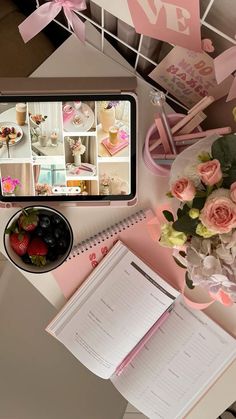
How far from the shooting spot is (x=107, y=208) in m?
1.03

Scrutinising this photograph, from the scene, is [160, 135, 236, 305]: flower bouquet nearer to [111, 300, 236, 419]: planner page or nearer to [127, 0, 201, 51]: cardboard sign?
[127, 0, 201, 51]: cardboard sign

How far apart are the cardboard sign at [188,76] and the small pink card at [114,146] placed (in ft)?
0.39

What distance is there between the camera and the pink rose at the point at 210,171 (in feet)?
2.28

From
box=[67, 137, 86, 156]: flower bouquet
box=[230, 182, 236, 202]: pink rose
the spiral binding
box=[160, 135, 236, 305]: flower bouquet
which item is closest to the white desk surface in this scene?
the spiral binding

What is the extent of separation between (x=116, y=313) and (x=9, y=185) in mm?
312

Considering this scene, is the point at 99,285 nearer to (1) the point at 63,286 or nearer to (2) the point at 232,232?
(1) the point at 63,286

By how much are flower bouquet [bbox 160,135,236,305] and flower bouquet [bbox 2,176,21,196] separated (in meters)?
0.32

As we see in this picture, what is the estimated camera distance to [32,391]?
50.8 inches

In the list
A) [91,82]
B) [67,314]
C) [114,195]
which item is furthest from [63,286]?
[91,82]

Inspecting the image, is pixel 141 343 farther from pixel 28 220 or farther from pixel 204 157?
pixel 204 157

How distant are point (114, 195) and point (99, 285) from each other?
18cm

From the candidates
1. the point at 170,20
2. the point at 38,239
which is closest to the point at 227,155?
the point at 170,20

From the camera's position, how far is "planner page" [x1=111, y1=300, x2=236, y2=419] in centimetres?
104

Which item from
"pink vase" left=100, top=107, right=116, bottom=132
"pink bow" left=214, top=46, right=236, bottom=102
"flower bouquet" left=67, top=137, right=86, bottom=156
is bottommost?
"flower bouquet" left=67, top=137, right=86, bottom=156
